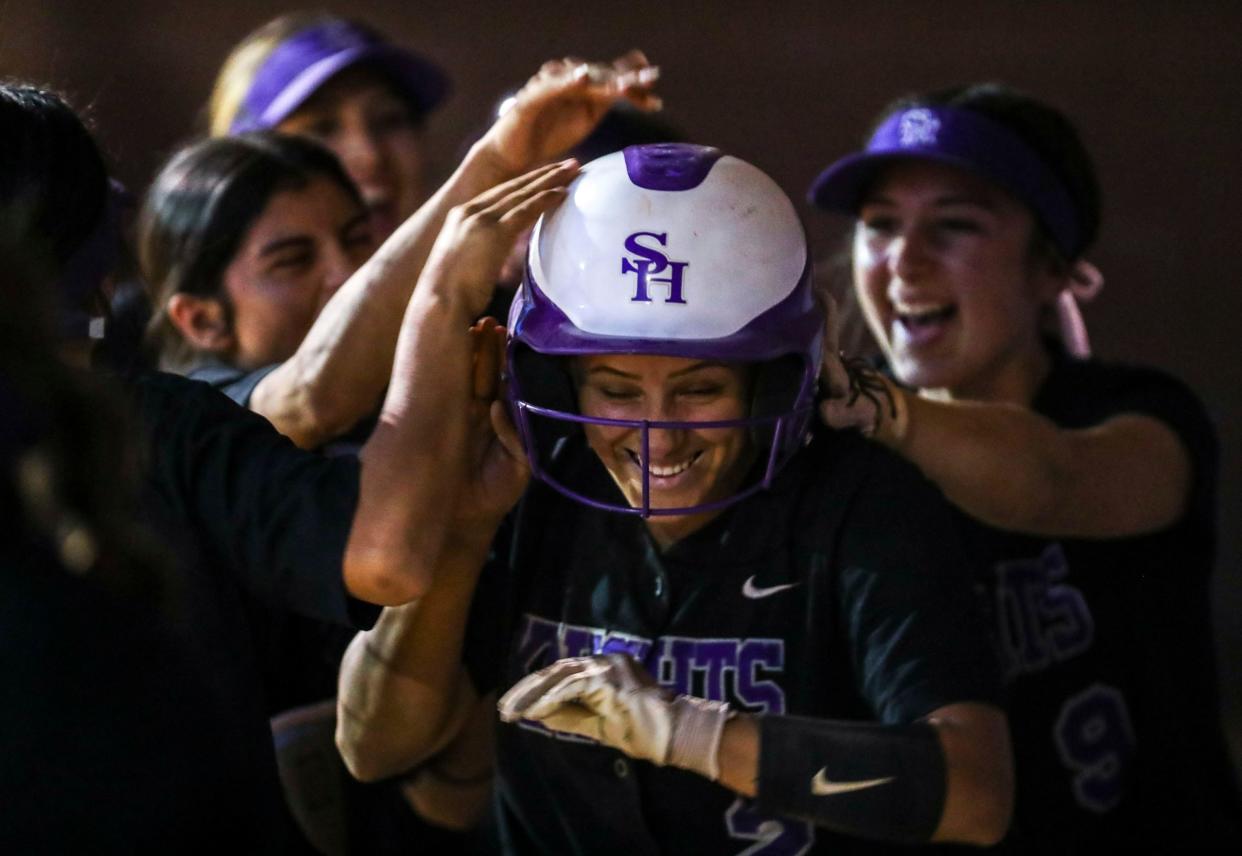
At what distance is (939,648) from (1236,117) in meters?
3.98

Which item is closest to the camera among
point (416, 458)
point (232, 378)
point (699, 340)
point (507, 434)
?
point (416, 458)

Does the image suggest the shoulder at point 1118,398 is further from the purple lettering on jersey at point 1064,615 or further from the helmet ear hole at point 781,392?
the helmet ear hole at point 781,392

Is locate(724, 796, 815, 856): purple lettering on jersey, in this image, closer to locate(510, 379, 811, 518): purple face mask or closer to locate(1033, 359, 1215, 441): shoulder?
locate(510, 379, 811, 518): purple face mask

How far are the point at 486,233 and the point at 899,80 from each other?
3.72 meters

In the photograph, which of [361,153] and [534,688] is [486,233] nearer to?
[534,688]

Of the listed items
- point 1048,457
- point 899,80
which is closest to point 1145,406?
point 1048,457

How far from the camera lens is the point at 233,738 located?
182 cm

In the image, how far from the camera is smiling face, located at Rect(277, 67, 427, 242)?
4.24 meters

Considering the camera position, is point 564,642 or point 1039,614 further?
point 1039,614

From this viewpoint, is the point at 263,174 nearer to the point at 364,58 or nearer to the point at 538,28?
the point at 364,58

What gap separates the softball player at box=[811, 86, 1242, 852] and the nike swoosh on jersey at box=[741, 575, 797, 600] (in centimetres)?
28

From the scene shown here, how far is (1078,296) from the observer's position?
3.69m

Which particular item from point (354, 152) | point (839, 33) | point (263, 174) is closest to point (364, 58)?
point (354, 152)

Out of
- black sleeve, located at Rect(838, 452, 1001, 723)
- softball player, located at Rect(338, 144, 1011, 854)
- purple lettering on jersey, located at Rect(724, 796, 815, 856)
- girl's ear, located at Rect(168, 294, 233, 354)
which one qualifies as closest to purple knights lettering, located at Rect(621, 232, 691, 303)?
softball player, located at Rect(338, 144, 1011, 854)
